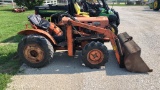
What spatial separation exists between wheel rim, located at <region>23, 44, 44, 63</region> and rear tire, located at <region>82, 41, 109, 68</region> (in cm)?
103

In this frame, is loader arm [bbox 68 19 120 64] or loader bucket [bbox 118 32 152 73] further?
loader arm [bbox 68 19 120 64]

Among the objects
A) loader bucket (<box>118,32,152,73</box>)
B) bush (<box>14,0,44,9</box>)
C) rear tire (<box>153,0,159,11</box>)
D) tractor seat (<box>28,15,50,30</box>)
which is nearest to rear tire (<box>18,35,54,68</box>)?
tractor seat (<box>28,15,50,30</box>)

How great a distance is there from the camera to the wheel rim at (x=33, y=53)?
632 cm

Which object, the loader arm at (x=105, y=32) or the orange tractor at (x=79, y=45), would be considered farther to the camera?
the loader arm at (x=105, y=32)

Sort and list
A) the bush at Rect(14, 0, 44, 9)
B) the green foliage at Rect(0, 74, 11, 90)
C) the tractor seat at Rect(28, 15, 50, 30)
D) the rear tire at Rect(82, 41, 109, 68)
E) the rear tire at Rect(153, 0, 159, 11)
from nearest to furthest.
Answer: the green foliage at Rect(0, 74, 11, 90)
the rear tire at Rect(82, 41, 109, 68)
the tractor seat at Rect(28, 15, 50, 30)
the bush at Rect(14, 0, 44, 9)
the rear tire at Rect(153, 0, 159, 11)

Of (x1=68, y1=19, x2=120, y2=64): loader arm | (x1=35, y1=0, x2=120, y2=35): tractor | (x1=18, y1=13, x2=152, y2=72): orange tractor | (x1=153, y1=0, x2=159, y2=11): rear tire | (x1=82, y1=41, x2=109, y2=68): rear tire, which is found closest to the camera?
(x1=18, y1=13, x2=152, y2=72): orange tractor

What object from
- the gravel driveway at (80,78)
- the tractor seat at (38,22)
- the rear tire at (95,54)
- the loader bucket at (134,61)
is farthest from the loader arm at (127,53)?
the tractor seat at (38,22)

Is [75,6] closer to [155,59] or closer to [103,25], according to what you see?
[103,25]

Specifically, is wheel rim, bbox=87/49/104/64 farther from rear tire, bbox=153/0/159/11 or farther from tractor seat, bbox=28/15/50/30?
rear tire, bbox=153/0/159/11

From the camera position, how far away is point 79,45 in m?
6.99

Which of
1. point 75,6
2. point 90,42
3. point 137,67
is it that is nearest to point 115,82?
point 137,67

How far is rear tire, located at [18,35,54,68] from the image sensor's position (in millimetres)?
6285

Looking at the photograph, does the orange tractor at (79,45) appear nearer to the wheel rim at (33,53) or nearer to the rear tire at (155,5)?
the wheel rim at (33,53)

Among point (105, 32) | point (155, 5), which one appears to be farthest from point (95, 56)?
point (155, 5)
